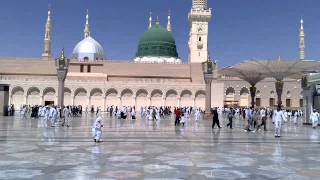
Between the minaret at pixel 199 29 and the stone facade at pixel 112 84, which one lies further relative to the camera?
the minaret at pixel 199 29

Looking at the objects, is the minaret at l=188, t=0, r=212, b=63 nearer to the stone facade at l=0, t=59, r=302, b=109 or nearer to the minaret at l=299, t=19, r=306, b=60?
the stone facade at l=0, t=59, r=302, b=109

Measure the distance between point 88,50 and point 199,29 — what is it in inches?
637

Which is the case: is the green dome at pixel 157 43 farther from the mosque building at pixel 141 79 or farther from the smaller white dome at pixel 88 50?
the smaller white dome at pixel 88 50

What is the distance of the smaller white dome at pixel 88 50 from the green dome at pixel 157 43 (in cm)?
654

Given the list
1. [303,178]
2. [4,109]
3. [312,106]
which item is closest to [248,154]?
[303,178]

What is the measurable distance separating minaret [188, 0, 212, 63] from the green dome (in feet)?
17.8

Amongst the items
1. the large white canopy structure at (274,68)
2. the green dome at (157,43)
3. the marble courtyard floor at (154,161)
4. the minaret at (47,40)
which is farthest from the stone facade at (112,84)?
the marble courtyard floor at (154,161)

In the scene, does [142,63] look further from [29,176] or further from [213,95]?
[29,176]

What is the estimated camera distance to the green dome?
202 feet

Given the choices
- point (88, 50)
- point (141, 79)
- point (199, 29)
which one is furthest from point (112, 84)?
point (199, 29)

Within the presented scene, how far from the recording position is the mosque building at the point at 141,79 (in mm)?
47938

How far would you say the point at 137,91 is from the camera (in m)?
49.0

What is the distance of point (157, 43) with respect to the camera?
6159cm

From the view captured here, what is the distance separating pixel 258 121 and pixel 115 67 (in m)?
38.5
